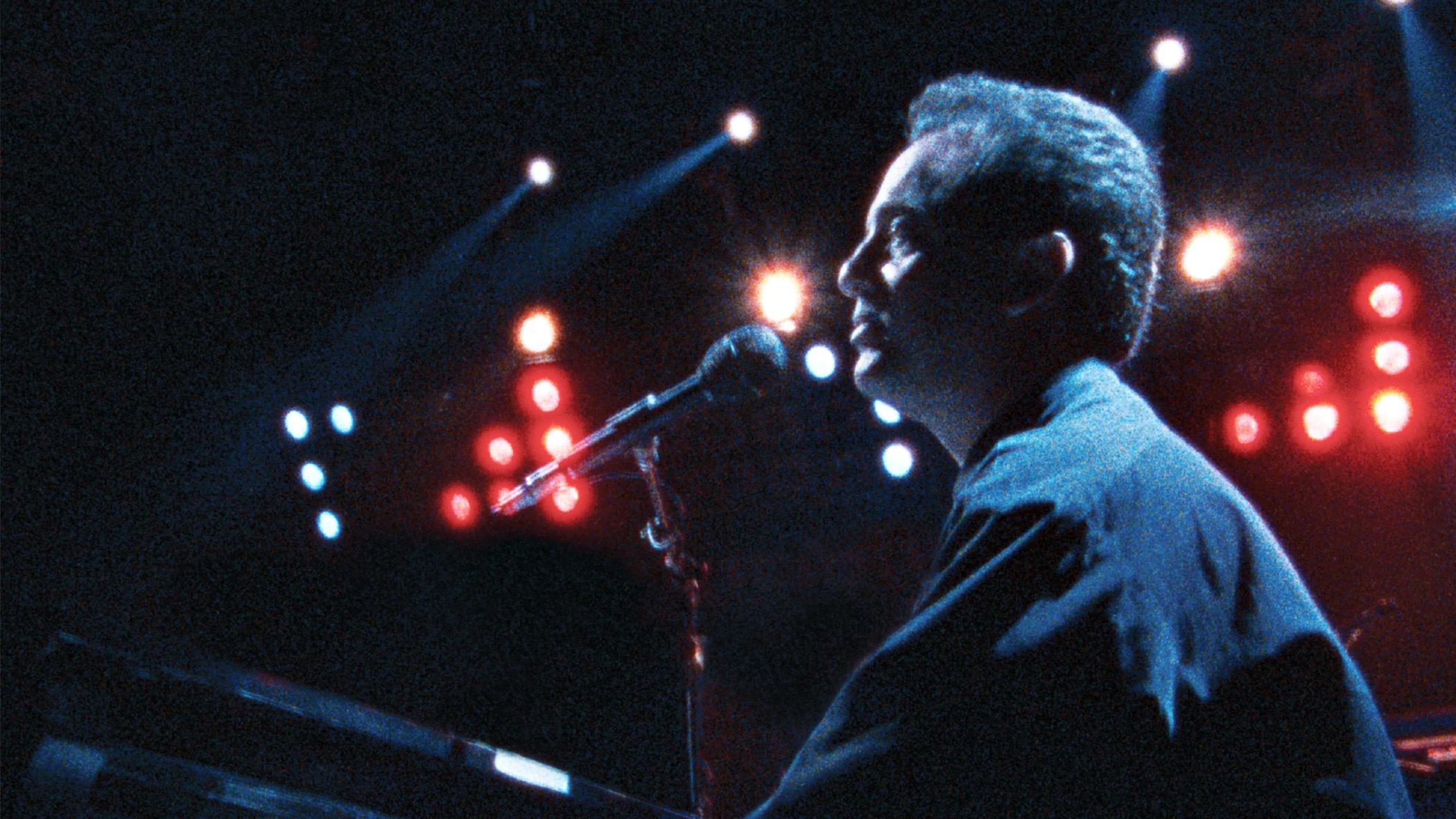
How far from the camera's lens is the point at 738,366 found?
242 centimetres

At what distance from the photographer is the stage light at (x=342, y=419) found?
5887 mm

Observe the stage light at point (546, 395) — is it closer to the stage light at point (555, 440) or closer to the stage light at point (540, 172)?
the stage light at point (555, 440)

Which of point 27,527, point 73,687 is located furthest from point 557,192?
point 73,687

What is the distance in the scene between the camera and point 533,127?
523 centimetres

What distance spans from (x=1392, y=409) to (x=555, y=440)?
4647 millimetres

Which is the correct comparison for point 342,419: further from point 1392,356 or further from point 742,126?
point 1392,356

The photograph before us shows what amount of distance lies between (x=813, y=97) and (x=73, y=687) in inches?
185

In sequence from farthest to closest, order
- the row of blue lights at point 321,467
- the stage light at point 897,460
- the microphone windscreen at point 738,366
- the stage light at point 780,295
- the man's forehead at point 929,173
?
the row of blue lights at point 321,467
the stage light at point 897,460
the stage light at point 780,295
the microphone windscreen at point 738,366
the man's forehead at point 929,173

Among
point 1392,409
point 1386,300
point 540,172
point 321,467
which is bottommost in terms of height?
point 1392,409

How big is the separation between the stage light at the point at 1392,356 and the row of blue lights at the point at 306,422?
19.4 feet

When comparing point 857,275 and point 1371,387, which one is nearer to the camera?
point 857,275

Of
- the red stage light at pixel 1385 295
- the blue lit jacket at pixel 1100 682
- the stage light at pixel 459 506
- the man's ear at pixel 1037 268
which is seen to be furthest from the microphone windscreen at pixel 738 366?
the stage light at pixel 459 506

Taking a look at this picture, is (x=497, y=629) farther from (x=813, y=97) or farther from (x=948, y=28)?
(x=948, y=28)

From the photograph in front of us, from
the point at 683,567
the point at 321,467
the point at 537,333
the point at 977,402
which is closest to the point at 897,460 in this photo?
the point at 537,333
